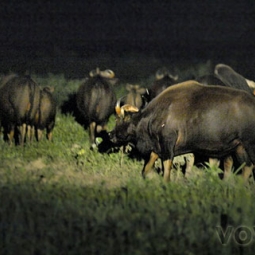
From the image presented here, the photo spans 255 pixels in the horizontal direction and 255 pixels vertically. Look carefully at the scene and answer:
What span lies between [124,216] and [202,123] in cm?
301

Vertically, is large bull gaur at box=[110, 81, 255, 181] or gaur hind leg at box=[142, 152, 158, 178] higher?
large bull gaur at box=[110, 81, 255, 181]

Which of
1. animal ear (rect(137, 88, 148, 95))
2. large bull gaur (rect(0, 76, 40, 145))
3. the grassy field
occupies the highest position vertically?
animal ear (rect(137, 88, 148, 95))

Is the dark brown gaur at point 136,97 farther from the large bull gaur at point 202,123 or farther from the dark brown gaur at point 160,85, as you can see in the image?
the large bull gaur at point 202,123

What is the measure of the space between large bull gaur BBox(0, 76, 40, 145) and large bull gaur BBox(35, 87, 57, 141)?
0.16 m

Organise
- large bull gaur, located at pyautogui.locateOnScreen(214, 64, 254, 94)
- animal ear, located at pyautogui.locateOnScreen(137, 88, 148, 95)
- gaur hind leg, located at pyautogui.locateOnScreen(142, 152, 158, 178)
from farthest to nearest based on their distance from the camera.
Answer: animal ear, located at pyautogui.locateOnScreen(137, 88, 148, 95) < large bull gaur, located at pyautogui.locateOnScreen(214, 64, 254, 94) < gaur hind leg, located at pyautogui.locateOnScreen(142, 152, 158, 178)

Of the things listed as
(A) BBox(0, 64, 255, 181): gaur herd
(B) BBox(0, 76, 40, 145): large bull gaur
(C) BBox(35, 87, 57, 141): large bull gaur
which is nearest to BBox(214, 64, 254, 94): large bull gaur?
(A) BBox(0, 64, 255, 181): gaur herd

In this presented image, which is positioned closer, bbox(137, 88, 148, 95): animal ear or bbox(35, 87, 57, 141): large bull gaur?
bbox(35, 87, 57, 141): large bull gaur

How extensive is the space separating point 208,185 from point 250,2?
86.5 ft

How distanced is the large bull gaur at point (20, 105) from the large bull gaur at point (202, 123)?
10.7 ft

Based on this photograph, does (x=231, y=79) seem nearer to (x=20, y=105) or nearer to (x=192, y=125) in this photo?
(x=192, y=125)

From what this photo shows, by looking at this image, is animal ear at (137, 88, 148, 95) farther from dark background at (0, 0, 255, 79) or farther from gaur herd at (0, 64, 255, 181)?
dark background at (0, 0, 255, 79)

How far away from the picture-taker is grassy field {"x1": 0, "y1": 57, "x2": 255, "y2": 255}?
20.8 feet

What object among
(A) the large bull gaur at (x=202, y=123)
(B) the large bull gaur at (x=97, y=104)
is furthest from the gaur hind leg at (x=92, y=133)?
(A) the large bull gaur at (x=202, y=123)

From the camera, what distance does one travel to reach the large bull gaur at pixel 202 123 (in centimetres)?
934
